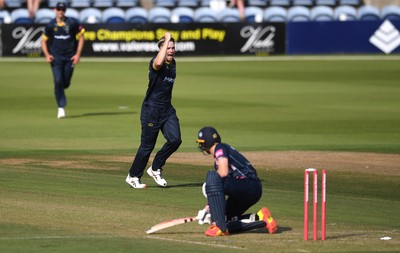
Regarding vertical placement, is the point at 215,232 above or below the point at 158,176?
above

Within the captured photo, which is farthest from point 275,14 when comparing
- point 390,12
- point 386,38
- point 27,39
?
point 27,39

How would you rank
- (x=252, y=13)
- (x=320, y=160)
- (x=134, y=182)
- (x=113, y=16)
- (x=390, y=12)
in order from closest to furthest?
(x=134, y=182)
(x=320, y=160)
(x=113, y=16)
(x=252, y=13)
(x=390, y=12)

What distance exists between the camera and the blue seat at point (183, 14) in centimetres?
4517

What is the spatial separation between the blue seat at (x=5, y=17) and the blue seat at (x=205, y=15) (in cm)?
764

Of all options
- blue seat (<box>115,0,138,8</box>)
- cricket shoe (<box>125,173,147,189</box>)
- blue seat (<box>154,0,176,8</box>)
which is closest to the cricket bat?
cricket shoe (<box>125,173,147,189</box>)

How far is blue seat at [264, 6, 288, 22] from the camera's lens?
46.0 metres

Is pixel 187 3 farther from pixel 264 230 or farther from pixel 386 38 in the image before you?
pixel 264 230

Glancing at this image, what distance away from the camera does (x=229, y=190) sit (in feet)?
38.9

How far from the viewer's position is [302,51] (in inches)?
1797

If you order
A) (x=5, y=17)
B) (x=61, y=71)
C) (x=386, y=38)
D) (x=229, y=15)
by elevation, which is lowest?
(x=386, y=38)

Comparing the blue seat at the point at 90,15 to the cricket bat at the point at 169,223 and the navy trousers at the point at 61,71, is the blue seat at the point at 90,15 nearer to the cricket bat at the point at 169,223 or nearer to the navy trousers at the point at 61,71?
the navy trousers at the point at 61,71

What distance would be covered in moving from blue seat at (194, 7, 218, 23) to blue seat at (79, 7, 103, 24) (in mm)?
3984

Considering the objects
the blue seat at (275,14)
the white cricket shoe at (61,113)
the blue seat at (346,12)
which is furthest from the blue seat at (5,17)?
the white cricket shoe at (61,113)

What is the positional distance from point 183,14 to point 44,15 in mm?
5779
